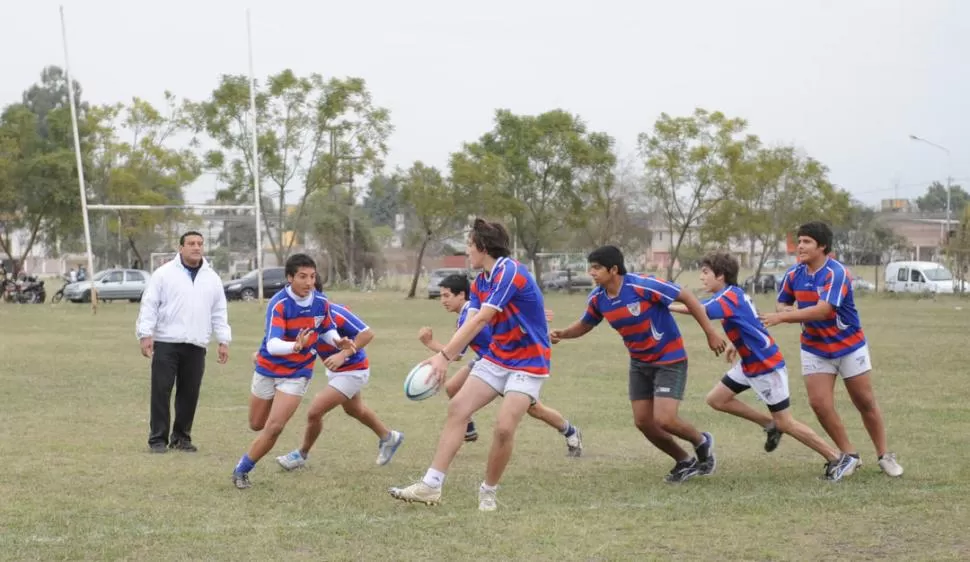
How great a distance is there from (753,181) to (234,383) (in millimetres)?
41559

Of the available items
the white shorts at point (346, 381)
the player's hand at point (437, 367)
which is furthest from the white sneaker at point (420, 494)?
the white shorts at point (346, 381)

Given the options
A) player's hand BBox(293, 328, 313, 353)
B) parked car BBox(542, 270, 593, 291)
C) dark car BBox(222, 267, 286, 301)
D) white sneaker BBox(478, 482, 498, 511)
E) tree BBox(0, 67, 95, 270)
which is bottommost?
parked car BBox(542, 270, 593, 291)

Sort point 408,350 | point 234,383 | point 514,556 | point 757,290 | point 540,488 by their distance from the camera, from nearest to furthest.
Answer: point 514,556, point 540,488, point 234,383, point 408,350, point 757,290

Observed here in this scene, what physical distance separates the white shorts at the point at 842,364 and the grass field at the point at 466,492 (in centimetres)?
76

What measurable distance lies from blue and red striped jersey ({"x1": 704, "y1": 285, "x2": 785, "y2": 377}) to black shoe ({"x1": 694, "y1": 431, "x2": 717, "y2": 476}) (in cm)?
60

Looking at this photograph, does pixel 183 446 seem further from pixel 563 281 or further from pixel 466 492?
pixel 563 281

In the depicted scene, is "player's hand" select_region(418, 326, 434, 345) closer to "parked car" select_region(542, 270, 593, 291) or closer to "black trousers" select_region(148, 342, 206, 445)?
"black trousers" select_region(148, 342, 206, 445)

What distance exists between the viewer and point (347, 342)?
8.49m

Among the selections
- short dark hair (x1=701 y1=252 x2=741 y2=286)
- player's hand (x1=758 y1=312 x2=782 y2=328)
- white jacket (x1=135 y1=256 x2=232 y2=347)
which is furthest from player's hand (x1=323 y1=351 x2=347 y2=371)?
player's hand (x1=758 y1=312 x2=782 y2=328)

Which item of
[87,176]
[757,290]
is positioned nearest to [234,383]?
[87,176]

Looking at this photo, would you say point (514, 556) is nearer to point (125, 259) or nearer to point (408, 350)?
point (408, 350)

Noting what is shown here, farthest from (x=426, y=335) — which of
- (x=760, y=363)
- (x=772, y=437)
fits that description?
(x=772, y=437)

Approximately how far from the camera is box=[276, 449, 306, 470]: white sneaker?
30.0 ft

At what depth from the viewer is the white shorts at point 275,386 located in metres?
8.61
